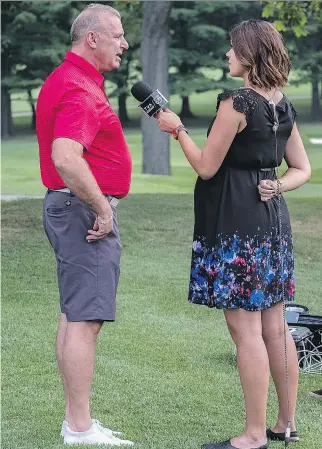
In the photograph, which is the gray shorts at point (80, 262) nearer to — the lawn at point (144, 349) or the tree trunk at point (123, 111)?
the lawn at point (144, 349)

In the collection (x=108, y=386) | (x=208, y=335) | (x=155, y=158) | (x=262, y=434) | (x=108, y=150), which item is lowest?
(x=155, y=158)

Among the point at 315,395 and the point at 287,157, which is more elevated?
the point at 287,157

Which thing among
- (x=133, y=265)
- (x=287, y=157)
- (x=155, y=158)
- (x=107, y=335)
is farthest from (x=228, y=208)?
(x=155, y=158)

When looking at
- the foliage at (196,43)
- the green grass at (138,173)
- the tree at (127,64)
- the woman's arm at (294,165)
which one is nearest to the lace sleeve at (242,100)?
the woman's arm at (294,165)

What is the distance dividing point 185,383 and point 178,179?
17929 millimetres

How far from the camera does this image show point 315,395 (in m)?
5.64

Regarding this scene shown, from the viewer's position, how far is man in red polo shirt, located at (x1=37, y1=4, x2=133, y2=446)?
176 inches

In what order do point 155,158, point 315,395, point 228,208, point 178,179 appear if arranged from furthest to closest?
point 155,158
point 178,179
point 315,395
point 228,208

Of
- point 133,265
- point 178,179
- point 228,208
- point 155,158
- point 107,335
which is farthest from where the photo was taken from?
point 155,158

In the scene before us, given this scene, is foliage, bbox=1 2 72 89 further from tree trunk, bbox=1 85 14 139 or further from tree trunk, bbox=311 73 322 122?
tree trunk, bbox=311 73 322 122

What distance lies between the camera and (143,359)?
6.50 meters

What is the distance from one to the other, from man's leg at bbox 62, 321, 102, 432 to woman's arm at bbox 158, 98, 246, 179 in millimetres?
838

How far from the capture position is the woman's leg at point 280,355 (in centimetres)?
461

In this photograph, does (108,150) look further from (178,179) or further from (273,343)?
(178,179)
